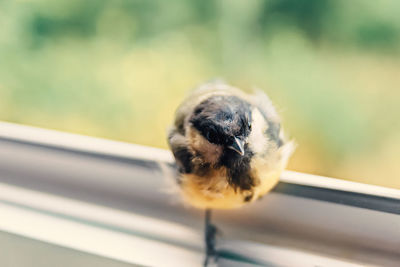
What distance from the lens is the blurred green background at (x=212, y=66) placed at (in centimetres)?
87

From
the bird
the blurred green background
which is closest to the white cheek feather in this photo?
the bird

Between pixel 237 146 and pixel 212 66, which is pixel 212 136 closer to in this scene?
pixel 237 146

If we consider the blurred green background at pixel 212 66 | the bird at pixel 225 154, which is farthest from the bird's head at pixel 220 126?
the blurred green background at pixel 212 66

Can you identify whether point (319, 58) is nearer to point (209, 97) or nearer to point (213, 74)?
point (213, 74)

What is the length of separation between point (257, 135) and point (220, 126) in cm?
7

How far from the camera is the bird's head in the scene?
61 cm

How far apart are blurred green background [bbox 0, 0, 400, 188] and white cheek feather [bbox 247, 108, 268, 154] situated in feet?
0.35

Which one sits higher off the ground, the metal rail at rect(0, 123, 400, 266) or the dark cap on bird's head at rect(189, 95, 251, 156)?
the dark cap on bird's head at rect(189, 95, 251, 156)

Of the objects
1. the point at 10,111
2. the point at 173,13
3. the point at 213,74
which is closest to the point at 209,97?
the point at 213,74

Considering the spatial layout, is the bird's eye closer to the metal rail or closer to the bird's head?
the bird's head

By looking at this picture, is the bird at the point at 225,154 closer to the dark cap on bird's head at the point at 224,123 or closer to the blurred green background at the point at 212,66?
the dark cap on bird's head at the point at 224,123

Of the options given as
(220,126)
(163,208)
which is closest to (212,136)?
(220,126)

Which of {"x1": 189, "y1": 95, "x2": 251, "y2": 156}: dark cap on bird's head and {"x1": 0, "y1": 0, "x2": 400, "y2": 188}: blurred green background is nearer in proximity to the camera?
{"x1": 189, "y1": 95, "x2": 251, "y2": 156}: dark cap on bird's head

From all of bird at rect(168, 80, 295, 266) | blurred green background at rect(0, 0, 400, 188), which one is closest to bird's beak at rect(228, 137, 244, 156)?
bird at rect(168, 80, 295, 266)
